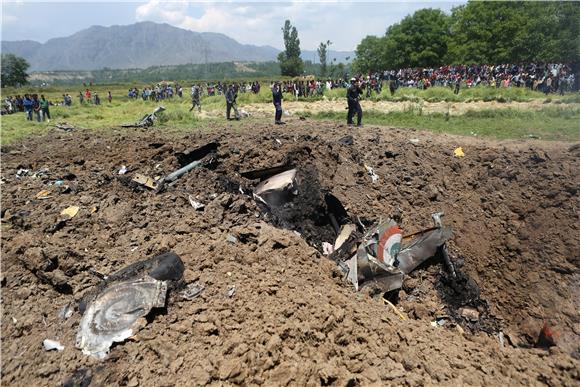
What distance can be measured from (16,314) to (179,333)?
2005 mm

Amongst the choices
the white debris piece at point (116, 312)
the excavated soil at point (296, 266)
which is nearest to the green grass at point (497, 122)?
the excavated soil at point (296, 266)

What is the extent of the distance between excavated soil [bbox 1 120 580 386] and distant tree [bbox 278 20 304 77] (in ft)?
201

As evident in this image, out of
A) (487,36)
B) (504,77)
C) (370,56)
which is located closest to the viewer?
(504,77)

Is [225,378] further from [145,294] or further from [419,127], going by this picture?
[419,127]

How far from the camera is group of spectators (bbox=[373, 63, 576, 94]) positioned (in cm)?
1920

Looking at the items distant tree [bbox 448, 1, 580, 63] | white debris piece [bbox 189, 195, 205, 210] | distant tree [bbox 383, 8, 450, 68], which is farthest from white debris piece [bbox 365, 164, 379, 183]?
distant tree [bbox 383, 8, 450, 68]

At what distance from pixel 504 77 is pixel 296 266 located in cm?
2380

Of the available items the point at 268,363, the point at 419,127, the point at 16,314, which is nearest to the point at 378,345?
the point at 268,363

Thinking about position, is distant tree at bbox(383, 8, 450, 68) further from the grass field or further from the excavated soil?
the excavated soil

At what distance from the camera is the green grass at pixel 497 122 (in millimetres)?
11250

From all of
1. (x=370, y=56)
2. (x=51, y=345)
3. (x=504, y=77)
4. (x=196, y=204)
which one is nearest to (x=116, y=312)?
(x=51, y=345)

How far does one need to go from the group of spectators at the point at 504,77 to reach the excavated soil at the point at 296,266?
40.1 ft

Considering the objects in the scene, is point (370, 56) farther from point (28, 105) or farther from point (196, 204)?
point (196, 204)

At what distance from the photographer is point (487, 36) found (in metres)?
37.7
